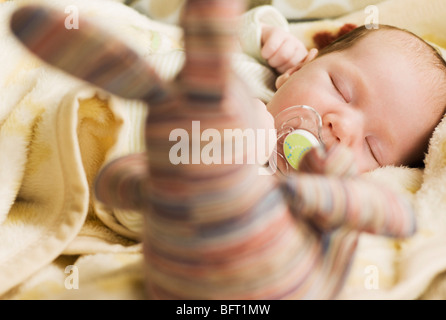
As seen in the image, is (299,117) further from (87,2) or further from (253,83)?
(87,2)

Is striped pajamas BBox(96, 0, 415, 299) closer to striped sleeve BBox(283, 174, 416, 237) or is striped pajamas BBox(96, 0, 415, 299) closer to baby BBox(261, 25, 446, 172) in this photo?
striped sleeve BBox(283, 174, 416, 237)

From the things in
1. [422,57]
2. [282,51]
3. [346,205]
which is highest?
[346,205]

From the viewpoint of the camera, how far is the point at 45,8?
30 cm

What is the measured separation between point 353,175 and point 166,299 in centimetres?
20

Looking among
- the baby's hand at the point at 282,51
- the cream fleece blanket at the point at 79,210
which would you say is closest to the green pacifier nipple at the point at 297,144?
the cream fleece blanket at the point at 79,210

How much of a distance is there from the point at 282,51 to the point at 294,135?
0.46 meters

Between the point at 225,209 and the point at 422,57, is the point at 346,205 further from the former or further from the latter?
the point at 422,57

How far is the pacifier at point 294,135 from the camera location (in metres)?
0.73

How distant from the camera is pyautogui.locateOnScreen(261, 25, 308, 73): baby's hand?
3.70 feet

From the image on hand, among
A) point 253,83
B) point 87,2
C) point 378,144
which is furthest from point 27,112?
point 378,144

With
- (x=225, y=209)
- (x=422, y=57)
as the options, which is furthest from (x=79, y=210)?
(x=422, y=57)

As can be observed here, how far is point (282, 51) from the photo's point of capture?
113 cm

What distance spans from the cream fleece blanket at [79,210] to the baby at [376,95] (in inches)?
2.7

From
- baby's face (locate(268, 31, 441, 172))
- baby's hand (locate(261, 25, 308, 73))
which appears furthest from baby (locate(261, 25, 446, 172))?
baby's hand (locate(261, 25, 308, 73))
